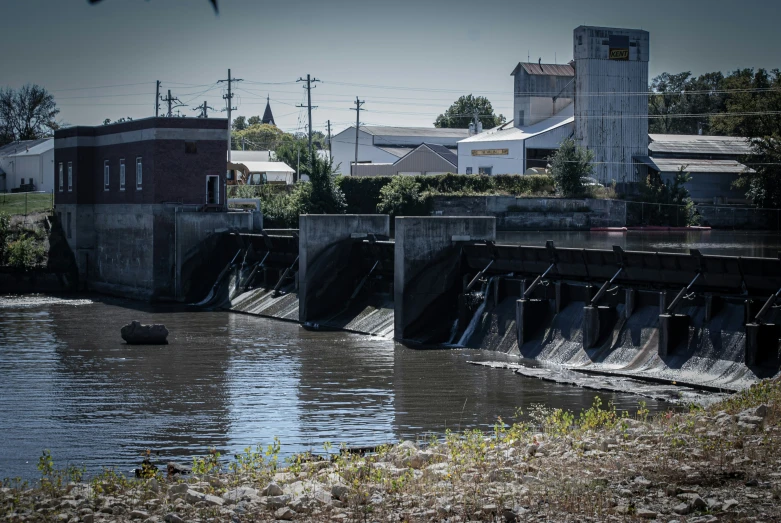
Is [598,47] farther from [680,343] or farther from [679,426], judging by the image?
[679,426]

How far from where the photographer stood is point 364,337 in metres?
33.1

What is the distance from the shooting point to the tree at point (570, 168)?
81625mm

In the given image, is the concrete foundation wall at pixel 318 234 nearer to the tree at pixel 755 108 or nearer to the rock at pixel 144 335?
the rock at pixel 144 335

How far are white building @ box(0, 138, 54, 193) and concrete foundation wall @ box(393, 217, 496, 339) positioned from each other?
60211 millimetres

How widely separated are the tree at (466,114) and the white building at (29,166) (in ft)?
244

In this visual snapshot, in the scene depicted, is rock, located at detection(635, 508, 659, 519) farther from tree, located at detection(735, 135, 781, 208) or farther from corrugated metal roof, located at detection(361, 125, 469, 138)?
corrugated metal roof, located at detection(361, 125, 469, 138)

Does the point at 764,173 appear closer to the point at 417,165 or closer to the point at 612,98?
the point at 612,98

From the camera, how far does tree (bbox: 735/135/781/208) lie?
81.8 m

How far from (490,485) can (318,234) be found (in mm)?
25721

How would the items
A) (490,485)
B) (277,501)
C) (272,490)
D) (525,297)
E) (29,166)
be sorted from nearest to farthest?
(277,501)
(490,485)
(272,490)
(525,297)
(29,166)

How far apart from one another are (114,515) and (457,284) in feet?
71.7

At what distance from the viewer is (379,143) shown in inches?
4363

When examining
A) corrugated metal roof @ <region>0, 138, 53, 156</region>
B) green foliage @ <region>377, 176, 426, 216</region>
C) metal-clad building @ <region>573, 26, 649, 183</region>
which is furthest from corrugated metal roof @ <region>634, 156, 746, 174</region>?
corrugated metal roof @ <region>0, 138, 53, 156</region>

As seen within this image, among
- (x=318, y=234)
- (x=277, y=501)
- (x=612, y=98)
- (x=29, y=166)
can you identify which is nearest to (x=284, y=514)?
(x=277, y=501)
